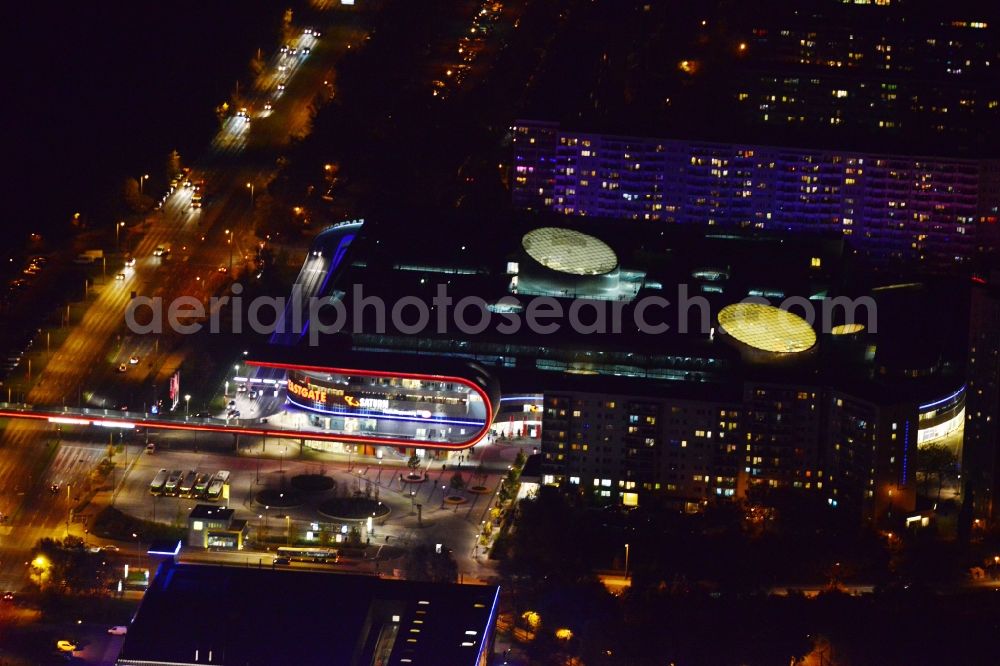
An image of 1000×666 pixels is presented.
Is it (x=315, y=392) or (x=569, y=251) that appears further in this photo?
(x=569, y=251)

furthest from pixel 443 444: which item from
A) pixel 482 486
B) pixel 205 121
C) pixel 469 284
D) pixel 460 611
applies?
pixel 205 121

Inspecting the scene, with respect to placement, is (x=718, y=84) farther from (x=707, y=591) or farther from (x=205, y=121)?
(x=707, y=591)

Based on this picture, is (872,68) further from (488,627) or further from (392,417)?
(488,627)

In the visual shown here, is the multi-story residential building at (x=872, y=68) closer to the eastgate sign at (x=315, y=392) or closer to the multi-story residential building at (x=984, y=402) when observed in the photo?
the multi-story residential building at (x=984, y=402)

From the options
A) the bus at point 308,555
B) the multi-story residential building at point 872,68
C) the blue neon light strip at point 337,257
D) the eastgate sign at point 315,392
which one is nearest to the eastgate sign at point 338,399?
the eastgate sign at point 315,392

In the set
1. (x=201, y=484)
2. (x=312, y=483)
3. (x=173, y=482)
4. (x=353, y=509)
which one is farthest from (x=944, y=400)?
(x=173, y=482)

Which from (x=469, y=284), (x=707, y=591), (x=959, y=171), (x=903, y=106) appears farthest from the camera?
(x=903, y=106)
